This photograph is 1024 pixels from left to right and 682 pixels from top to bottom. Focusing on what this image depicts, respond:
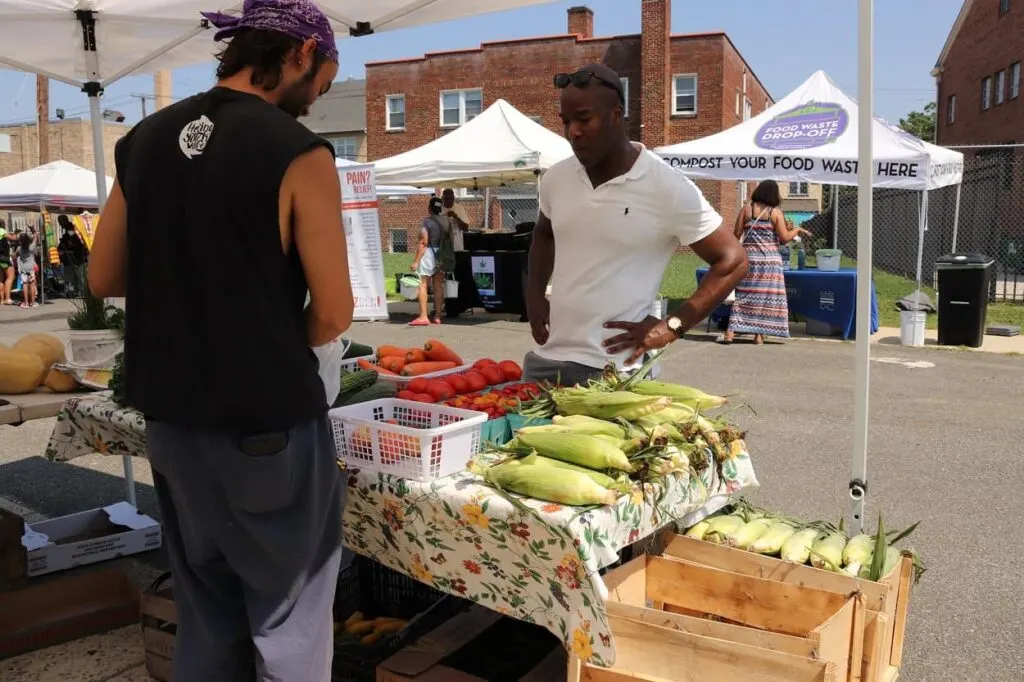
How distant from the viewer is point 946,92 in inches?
1556

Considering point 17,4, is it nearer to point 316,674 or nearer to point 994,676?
point 316,674

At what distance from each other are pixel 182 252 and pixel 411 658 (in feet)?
5.09

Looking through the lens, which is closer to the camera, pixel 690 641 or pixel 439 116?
pixel 690 641

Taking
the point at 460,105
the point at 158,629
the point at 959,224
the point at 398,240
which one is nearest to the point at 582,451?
the point at 158,629

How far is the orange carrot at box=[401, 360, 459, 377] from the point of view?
350 centimetres

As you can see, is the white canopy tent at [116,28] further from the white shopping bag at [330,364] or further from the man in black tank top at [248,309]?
the white shopping bag at [330,364]

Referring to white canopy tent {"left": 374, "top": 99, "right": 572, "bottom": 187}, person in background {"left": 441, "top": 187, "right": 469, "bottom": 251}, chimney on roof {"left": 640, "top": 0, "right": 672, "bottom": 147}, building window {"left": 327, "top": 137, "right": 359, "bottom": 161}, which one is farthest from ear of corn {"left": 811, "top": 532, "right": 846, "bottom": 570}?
building window {"left": 327, "top": 137, "right": 359, "bottom": 161}

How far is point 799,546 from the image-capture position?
9.71ft

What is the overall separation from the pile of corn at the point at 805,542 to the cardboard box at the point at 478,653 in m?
0.67

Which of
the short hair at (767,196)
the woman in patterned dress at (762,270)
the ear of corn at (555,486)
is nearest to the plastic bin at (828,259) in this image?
the woman in patterned dress at (762,270)

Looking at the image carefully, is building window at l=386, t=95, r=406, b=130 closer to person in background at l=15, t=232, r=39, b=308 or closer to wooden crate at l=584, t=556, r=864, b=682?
person in background at l=15, t=232, r=39, b=308

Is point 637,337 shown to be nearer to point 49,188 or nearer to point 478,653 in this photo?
point 478,653

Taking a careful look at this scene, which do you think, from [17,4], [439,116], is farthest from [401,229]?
[17,4]

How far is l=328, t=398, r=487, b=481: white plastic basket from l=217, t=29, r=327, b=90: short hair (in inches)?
39.5
